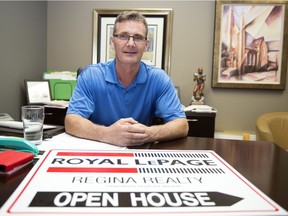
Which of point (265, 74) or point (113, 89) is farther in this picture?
point (265, 74)

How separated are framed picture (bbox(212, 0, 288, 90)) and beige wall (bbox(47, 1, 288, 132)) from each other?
10 cm

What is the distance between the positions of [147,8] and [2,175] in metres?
2.64

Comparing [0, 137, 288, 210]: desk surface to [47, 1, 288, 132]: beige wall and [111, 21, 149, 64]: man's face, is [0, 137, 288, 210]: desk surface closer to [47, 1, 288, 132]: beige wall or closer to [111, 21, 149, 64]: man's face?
[111, 21, 149, 64]: man's face

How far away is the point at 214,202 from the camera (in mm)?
549

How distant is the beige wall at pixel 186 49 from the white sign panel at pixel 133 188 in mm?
2297

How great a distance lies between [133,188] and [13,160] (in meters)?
0.34

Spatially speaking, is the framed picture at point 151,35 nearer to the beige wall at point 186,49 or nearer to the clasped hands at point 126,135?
the beige wall at point 186,49

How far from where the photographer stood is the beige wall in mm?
2986

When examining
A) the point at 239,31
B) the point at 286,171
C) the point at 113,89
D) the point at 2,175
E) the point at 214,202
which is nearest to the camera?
the point at 214,202

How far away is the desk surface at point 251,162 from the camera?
623mm

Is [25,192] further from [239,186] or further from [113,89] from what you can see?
[113,89]

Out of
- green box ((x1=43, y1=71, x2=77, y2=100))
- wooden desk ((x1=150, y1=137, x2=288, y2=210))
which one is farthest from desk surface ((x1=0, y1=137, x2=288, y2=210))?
green box ((x1=43, y1=71, x2=77, y2=100))

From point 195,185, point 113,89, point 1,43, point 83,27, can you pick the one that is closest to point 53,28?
point 83,27

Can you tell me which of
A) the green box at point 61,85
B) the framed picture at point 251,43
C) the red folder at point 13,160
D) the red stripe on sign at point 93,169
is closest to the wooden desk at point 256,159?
the red stripe on sign at point 93,169
